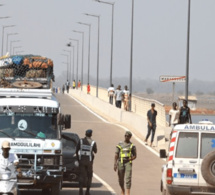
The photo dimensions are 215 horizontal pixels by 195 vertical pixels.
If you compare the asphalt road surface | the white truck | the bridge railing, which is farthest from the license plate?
the bridge railing

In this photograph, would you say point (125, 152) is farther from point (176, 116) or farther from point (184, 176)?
point (176, 116)

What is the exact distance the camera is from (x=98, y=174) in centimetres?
3050

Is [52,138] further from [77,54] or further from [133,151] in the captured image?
[77,54]

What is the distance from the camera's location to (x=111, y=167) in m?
32.8

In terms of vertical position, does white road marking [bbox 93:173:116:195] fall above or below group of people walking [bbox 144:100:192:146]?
below

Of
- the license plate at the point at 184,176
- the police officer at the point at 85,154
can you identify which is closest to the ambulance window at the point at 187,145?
the license plate at the point at 184,176

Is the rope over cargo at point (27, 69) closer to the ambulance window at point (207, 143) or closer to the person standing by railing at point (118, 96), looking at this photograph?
the ambulance window at point (207, 143)

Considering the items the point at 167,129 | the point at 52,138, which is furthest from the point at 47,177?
the point at 167,129

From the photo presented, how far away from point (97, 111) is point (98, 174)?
125 ft

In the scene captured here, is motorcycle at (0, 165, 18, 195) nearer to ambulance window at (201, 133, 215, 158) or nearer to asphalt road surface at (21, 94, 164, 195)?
ambulance window at (201, 133, 215, 158)

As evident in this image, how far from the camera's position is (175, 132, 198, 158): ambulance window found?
63.1 feet

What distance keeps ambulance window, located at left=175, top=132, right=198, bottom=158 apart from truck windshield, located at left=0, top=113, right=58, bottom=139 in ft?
11.8

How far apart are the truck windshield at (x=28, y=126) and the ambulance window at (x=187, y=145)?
360 cm

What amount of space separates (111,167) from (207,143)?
13.7 m
